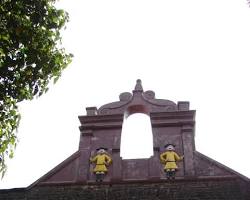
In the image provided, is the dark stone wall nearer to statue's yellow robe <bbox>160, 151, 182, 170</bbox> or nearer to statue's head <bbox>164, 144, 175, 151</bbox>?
statue's yellow robe <bbox>160, 151, 182, 170</bbox>

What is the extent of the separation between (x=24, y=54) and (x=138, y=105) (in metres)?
6.22

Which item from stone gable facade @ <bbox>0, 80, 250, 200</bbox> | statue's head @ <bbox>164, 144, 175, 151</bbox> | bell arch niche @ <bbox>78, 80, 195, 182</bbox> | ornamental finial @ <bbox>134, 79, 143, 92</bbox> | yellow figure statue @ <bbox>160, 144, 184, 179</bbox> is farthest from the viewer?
ornamental finial @ <bbox>134, 79, 143, 92</bbox>

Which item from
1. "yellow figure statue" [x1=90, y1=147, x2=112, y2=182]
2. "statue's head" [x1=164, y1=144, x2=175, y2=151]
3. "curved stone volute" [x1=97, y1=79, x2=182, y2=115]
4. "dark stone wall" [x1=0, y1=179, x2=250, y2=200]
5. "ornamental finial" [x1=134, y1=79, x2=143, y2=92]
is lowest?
"dark stone wall" [x1=0, y1=179, x2=250, y2=200]

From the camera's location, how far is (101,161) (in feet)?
39.3

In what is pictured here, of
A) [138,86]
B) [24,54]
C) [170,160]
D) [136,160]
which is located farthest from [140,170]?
[24,54]

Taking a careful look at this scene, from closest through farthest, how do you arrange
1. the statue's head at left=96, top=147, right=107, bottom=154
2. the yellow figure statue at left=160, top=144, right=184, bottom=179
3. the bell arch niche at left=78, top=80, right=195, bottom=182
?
the yellow figure statue at left=160, top=144, right=184, bottom=179 < the bell arch niche at left=78, top=80, right=195, bottom=182 < the statue's head at left=96, top=147, right=107, bottom=154

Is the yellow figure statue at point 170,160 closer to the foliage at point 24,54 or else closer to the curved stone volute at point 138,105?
the curved stone volute at point 138,105

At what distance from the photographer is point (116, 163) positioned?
1200cm

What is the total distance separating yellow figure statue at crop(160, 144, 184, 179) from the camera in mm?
11578

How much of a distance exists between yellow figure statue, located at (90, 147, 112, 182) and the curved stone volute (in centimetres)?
153

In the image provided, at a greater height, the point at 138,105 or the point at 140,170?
the point at 138,105

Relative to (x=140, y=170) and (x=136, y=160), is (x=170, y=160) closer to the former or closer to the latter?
(x=140, y=170)

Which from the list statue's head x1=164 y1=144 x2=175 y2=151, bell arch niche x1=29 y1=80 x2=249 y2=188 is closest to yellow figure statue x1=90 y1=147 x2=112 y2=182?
bell arch niche x1=29 y1=80 x2=249 y2=188

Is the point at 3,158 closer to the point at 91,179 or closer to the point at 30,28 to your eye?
the point at 30,28
